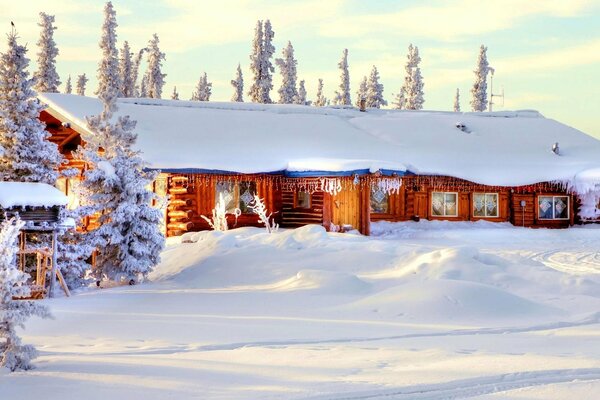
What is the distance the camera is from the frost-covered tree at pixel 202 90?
89188 millimetres

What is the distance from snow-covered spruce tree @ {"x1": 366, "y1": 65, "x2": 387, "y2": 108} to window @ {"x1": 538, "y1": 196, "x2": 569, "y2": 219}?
3604 cm

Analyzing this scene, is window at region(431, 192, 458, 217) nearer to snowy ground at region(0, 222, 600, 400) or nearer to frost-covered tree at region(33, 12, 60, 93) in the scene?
snowy ground at region(0, 222, 600, 400)

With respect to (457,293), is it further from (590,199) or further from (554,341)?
(590,199)

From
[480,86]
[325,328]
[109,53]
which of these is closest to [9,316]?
[325,328]

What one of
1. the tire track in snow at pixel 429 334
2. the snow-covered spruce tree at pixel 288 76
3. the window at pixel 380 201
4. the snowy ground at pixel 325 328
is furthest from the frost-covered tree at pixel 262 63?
the tire track in snow at pixel 429 334

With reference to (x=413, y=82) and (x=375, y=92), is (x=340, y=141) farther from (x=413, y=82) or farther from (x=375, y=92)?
(x=413, y=82)

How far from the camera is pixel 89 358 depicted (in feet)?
33.2

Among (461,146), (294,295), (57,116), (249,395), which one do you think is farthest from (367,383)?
(461,146)

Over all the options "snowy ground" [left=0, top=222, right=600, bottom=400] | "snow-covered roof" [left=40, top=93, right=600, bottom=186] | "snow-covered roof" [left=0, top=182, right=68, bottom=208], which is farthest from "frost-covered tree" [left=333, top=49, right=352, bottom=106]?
"snow-covered roof" [left=0, top=182, right=68, bottom=208]

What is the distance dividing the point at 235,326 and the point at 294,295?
3287 mm

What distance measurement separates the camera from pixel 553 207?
115 ft

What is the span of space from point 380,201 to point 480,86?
45131 mm

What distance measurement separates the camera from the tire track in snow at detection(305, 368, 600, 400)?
7.87m

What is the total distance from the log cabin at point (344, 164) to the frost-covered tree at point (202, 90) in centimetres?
5081
